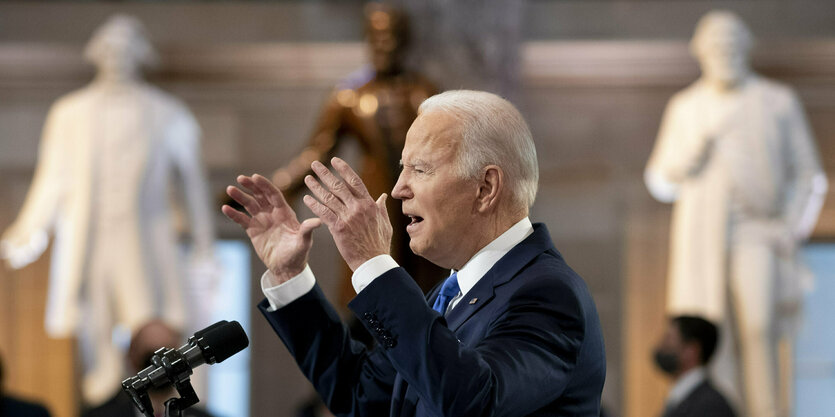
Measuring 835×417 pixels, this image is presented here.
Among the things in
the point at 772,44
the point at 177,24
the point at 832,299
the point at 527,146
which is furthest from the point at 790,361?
the point at 527,146

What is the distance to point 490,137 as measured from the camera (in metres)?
2.37

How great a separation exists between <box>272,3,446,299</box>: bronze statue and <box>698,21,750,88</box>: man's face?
1662 mm

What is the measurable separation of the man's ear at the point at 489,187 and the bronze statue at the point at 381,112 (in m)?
4.06

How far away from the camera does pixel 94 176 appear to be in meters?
7.05

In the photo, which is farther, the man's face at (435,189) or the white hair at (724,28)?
the white hair at (724,28)

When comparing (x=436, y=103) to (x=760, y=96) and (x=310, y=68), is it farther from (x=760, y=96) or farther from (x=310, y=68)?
(x=310, y=68)

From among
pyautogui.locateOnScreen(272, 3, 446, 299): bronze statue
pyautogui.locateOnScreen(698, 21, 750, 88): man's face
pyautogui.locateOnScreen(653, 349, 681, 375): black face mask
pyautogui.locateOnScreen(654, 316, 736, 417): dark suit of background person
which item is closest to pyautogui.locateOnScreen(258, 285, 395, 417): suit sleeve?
pyautogui.locateOnScreen(654, 316, 736, 417): dark suit of background person

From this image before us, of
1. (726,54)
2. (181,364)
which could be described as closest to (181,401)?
(181,364)

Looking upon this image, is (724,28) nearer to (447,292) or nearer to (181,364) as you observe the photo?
(447,292)

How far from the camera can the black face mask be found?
19.7 ft

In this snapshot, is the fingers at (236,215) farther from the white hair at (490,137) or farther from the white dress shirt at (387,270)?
the white hair at (490,137)

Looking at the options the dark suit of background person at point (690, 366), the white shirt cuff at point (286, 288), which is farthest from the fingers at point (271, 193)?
the dark suit of background person at point (690, 366)

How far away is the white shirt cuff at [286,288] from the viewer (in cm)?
259

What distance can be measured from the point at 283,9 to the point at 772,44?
3275 mm
